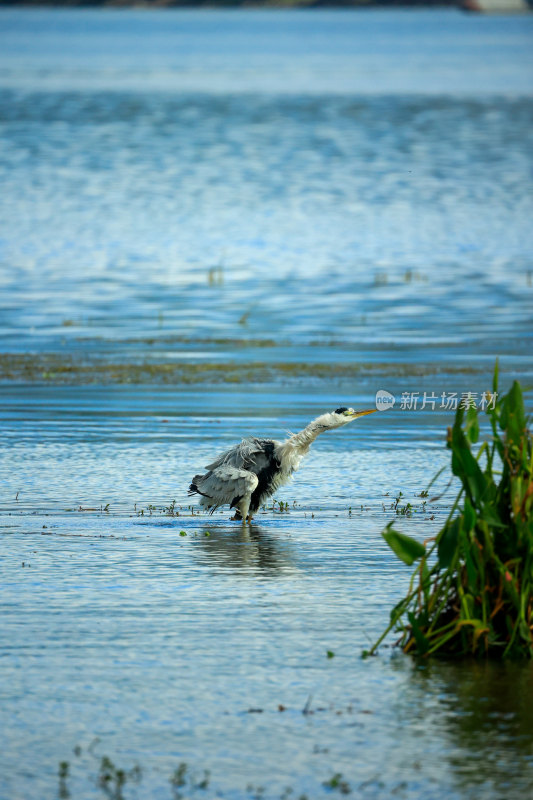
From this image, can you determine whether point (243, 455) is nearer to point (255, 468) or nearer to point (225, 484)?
point (255, 468)

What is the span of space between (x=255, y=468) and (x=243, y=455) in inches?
4.8

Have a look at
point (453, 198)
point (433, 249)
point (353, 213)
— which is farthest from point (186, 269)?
point (453, 198)

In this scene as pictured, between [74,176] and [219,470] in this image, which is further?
[74,176]

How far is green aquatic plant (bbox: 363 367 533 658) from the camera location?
759 cm

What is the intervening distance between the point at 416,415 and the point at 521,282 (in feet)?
40.4

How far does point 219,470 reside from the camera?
10.8 m

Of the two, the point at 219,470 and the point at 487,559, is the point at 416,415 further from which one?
the point at 487,559

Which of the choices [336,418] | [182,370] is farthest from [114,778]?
[182,370]

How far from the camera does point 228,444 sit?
14.0 meters

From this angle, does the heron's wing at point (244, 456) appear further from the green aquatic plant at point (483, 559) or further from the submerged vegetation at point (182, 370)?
the submerged vegetation at point (182, 370)
